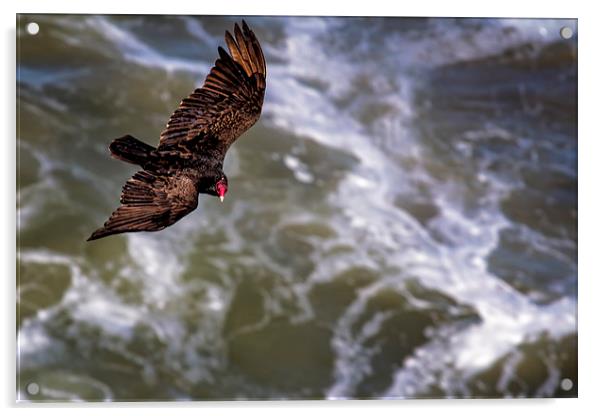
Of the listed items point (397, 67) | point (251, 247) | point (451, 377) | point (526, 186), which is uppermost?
point (397, 67)

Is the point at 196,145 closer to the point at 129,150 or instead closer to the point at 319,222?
the point at 129,150

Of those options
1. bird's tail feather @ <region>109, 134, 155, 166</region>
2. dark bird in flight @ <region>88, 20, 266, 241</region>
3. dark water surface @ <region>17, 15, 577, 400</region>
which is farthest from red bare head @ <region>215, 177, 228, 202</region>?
dark water surface @ <region>17, 15, 577, 400</region>

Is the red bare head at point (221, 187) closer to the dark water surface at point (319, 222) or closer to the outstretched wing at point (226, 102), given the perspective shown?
the outstretched wing at point (226, 102)

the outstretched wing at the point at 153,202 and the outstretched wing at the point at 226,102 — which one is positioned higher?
the outstretched wing at the point at 226,102

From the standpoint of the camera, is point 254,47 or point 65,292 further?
point 65,292

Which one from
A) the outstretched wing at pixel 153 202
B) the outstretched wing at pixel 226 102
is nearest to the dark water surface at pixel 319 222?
the outstretched wing at pixel 226 102

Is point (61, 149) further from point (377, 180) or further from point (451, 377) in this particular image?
point (451, 377)

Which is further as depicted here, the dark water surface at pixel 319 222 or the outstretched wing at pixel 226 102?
the dark water surface at pixel 319 222
